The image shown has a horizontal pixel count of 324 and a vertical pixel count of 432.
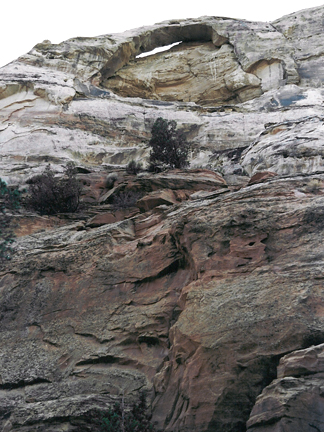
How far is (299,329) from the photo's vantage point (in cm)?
604

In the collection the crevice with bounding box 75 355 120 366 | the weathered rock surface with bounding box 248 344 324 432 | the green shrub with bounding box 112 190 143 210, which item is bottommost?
the crevice with bounding box 75 355 120 366

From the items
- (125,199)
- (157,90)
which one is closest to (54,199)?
(125,199)

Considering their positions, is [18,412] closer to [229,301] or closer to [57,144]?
[229,301]

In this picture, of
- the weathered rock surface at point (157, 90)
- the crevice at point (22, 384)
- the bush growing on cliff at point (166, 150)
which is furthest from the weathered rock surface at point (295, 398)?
the bush growing on cliff at point (166, 150)

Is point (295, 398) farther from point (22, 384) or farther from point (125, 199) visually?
point (125, 199)

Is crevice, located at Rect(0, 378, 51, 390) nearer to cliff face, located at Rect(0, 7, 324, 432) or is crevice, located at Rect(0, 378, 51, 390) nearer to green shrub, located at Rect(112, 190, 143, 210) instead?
cliff face, located at Rect(0, 7, 324, 432)

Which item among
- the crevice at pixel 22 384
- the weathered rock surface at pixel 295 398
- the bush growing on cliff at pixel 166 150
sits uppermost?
the bush growing on cliff at pixel 166 150

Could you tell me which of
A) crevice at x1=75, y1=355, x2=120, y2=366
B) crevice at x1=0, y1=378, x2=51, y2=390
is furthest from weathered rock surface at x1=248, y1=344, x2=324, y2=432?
crevice at x1=0, y1=378, x2=51, y2=390

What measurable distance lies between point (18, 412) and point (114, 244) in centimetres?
351

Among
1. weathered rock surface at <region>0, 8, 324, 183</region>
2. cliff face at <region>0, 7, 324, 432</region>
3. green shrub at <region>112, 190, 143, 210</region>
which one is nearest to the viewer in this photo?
cliff face at <region>0, 7, 324, 432</region>

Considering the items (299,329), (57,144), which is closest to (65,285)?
(299,329)

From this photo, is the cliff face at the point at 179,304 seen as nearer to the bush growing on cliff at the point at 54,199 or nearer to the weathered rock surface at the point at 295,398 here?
the weathered rock surface at the point at 295,398

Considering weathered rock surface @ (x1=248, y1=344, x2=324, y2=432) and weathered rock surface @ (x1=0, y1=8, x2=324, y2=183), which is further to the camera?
weathered rock surface @ (x1=0, y1=8, x2=324, y2=183)

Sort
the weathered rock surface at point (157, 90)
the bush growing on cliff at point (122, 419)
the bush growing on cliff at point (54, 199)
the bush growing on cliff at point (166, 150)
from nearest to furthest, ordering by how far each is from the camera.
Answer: the bush growing on cliff at point (122, 419), the bush growing on cliff at point (54, 199), the bush growing on cliff at point (166, 150), the weathered rock surface at point (157, 90)
